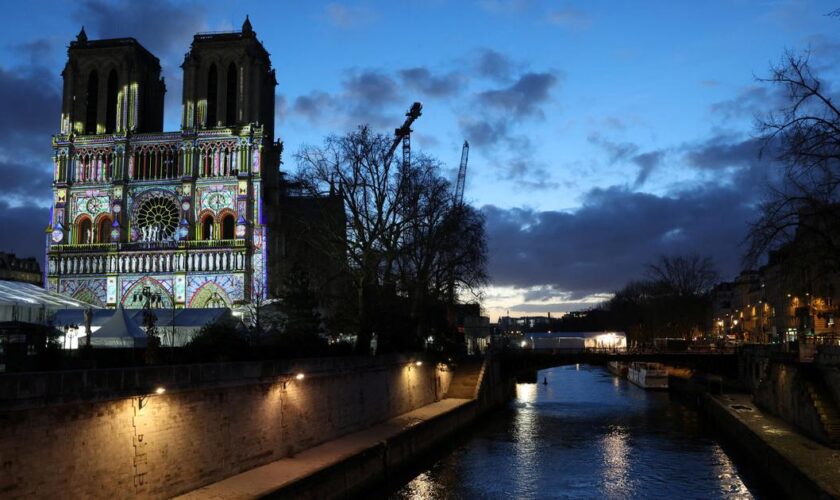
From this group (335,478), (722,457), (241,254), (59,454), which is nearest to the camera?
(59,454)

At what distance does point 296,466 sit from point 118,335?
1624 centimetres

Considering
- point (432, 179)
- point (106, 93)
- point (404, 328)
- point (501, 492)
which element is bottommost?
point (501, 492)

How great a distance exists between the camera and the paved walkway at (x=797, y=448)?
75.1ft

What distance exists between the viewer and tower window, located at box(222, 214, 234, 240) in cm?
7688

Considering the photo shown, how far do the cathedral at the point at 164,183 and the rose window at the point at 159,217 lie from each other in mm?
97

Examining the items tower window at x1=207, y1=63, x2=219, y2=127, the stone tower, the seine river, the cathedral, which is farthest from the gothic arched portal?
the seine river

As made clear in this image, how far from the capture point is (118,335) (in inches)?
1443

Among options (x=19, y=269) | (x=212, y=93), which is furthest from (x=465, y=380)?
(x=19, y=269)

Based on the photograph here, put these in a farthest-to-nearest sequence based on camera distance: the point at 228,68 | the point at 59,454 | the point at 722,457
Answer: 1. the point at 228,68
2. the point at 722,457
3. the point at 59,454

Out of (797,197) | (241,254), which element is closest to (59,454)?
(797,197)

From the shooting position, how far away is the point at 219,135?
7712 centimetres

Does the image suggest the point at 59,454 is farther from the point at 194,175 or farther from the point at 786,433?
the point at 194,175

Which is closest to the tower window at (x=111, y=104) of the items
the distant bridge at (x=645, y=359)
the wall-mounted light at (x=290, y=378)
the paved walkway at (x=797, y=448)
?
the distant bridge at (x=645, y=359)

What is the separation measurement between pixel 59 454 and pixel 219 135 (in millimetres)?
64283
